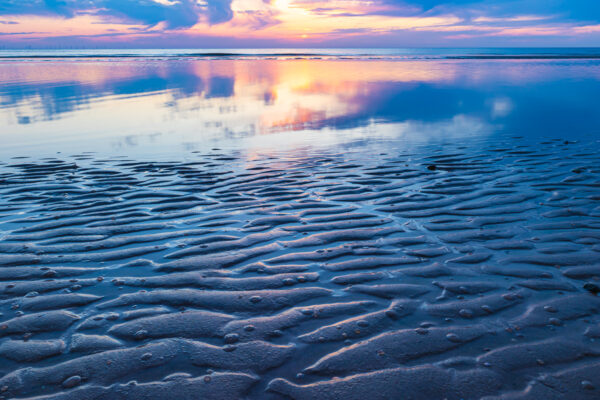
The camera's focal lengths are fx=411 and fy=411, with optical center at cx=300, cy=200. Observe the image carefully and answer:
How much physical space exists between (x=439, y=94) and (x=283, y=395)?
19.6 metres

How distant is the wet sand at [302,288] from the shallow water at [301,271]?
0.7 inches

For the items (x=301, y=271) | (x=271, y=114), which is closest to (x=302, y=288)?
(x=301, y=271)

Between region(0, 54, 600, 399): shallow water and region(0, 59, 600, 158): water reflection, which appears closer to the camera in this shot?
region(0, 54, 600, 399): shallow water

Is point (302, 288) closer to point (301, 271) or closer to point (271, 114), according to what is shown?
point (301, 271)

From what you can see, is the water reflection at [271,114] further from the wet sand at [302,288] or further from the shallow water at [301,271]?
the wet sand at [302,288]

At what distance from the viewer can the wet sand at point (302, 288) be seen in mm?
2527

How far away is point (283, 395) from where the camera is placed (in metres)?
2.39

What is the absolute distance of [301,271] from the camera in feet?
12.7

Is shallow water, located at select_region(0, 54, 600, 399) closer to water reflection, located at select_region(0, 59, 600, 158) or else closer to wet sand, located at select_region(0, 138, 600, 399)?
wet sand, located at select_region(0, 138, 600, 399)

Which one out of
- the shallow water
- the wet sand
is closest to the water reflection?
the shallow water

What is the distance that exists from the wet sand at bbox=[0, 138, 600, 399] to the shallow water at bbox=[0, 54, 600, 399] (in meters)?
0.02

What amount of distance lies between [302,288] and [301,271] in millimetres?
323

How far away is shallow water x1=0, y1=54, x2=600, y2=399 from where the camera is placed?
2561 mm

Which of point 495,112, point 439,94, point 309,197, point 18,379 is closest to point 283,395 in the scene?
point 18,379
